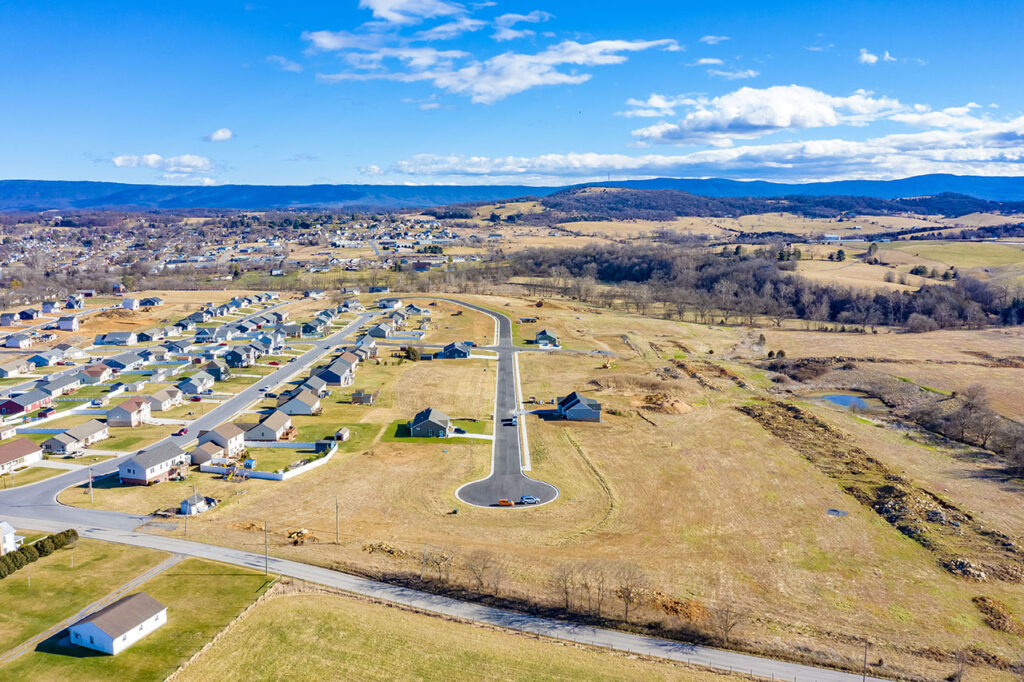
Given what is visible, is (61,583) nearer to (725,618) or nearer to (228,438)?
(228,438)

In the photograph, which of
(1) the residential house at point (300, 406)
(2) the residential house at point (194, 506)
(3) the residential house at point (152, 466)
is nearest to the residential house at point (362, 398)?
(1) the residential house at point (300, 406)

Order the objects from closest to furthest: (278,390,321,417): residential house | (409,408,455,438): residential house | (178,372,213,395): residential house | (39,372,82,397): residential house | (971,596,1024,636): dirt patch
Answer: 1. (971,596,1024,636): dirt patch
2. (409,408,455,438): residential house
3. (278,390,321,417): residential house
4. (39,372,82,397): residential house
5. (178,372,213,395): residential house

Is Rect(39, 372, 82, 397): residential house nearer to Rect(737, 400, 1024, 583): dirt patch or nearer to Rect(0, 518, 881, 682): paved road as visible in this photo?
Rect(0, 518, 881, 682): paved road

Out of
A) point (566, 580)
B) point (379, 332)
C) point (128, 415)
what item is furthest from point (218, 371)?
point (566, 580)

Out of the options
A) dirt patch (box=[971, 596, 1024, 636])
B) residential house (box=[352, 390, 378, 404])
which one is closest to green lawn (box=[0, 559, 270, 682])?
residential house (box=[352, 390, 378, 404])

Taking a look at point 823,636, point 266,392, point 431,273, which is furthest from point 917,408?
point 431,273

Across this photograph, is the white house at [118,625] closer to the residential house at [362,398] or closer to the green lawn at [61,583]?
the green lawn at [61,583]
